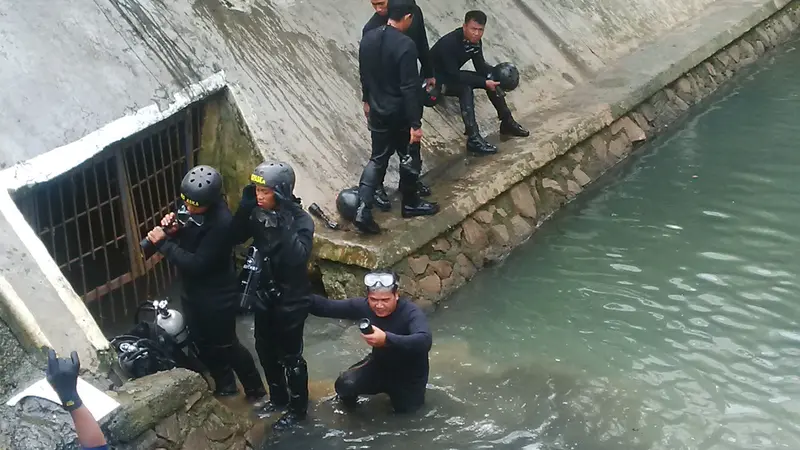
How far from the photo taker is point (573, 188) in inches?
385

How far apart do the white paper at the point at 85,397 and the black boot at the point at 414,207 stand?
371 centimetres

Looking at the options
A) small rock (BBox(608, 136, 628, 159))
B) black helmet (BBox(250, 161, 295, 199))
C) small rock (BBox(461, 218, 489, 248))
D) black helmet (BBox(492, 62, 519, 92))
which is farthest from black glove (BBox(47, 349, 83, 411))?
small rock (BBox(608, 136, 628, 159))

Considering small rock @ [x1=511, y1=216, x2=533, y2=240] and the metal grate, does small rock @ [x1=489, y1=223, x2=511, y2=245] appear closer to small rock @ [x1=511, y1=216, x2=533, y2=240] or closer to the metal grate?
small rock @ [x1=511, y1=216, x2=533, y2=240]

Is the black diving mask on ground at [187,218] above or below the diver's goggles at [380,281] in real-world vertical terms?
above

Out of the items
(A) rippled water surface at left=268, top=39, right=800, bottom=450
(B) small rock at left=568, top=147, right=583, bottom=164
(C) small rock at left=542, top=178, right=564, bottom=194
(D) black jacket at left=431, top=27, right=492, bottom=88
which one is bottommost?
(A) rippled water surface at left=268, top=39, right=800, bottom=450

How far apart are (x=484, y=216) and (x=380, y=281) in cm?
313

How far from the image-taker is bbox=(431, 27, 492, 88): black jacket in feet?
30.3

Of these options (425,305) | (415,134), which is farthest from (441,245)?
(415,134)

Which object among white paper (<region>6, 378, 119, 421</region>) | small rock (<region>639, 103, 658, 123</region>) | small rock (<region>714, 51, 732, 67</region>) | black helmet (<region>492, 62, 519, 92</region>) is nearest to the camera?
white paper (<region>6, 378, 119, 421</region>)

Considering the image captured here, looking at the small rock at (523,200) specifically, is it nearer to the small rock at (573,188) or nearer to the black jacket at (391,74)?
the small rock at (573,188)

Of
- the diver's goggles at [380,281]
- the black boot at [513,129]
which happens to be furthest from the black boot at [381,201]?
the diver's goggles at [380,281]

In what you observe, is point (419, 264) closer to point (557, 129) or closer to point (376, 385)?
point (376, 385)

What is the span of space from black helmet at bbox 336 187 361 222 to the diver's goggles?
2131 millimetres

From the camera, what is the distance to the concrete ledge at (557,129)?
25.5 feet
